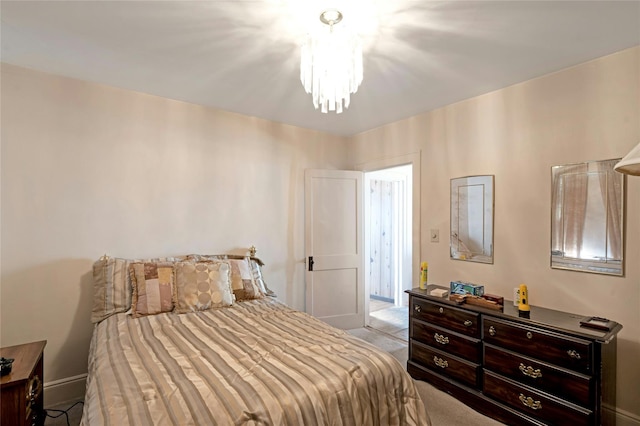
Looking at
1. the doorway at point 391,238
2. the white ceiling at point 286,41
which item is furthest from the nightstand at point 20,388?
the doorway at point 391,238

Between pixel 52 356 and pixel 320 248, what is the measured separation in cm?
268

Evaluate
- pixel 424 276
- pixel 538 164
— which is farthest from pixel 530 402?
pixel 538 164

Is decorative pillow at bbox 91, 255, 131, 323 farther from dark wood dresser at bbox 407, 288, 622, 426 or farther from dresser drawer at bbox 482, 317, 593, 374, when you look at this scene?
dresser drawer at bbox 482, 317, 593, 374

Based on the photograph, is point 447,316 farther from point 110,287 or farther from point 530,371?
point 110,287

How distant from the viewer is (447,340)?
8.54 feet

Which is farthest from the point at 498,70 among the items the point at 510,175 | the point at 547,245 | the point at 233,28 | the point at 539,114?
the point at 233,28

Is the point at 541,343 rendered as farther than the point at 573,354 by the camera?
Yes

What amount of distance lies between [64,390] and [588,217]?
4.18 meters

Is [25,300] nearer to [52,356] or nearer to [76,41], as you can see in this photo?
[52,356]

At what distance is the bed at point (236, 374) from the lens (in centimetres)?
121

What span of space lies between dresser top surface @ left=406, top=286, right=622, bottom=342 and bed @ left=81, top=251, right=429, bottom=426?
3.41 ft

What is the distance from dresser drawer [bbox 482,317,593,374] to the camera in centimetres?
186

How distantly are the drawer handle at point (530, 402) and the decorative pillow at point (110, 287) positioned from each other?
2.93 meters

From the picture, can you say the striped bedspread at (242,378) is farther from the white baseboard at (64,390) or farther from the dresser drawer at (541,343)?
the dresser drawer at (541,343)
